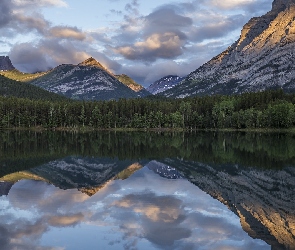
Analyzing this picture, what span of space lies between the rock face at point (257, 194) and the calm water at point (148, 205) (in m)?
0.08

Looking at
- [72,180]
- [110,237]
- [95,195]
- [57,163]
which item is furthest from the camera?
[57,163]

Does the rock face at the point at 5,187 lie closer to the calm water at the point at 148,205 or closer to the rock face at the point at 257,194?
the calm water at the point at 148,205

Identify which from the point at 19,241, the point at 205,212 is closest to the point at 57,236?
the point at 19,241

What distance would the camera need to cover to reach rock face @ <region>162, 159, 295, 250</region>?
25672mm

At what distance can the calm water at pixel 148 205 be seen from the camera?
23.8 meters

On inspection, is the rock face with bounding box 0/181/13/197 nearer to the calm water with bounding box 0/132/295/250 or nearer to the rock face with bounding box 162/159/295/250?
the calm water with bounding box 0/132/295/250

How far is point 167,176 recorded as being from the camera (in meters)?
51.8

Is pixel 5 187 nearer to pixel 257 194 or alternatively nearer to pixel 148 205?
pixel 148 205

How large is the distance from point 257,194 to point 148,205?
12619 millimetres

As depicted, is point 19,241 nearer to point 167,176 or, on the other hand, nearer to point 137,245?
point 137,245

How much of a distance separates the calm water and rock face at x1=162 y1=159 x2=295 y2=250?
84 millimetres

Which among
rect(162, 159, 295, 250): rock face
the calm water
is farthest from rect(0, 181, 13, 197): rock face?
rect(162, 159, 295, 250): rock face

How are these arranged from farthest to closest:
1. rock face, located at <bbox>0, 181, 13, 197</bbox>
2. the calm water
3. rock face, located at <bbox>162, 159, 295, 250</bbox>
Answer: rock face, located at <bbox>0, 181, 13, 197</bbox> < rock face, located at <bbox>162, 159, 295, 250</bbox> < the calm water

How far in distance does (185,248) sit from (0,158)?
2226 inches
